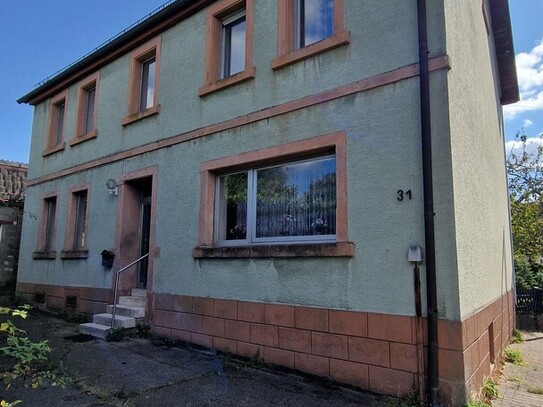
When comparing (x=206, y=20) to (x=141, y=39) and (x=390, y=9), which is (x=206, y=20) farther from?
(x=390, y=9)

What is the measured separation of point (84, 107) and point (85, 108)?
0.04 metres

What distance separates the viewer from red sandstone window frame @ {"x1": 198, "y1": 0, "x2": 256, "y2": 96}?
273 inches

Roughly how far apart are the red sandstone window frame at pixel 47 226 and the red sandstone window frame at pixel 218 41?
612 cm

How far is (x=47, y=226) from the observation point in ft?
38.1

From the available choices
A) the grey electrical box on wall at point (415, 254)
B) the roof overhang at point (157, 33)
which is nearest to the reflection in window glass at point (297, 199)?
the grey electrical box on wall at point (415, 254)

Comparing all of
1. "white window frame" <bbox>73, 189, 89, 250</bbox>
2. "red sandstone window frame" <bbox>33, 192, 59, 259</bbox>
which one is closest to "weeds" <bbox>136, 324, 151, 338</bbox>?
"white window frame" <bbox>73, 189, 89, 250</bbox>

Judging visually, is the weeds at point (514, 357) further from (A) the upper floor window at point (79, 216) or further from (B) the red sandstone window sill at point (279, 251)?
(A) the upper floor window at point (79, 216)

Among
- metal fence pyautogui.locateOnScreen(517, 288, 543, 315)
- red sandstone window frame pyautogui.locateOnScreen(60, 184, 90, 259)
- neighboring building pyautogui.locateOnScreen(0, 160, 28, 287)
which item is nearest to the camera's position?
red sandstone window frame pyautogui.locateOnScreen(60, 184, 90, 259)

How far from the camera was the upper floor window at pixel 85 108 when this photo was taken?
10.4m

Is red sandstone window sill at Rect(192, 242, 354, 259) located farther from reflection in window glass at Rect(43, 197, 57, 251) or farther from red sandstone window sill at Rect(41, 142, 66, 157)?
reflection in window glass at Rect(43, 197, 57, 251)

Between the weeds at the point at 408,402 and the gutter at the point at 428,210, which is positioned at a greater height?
the gutter at the point at 428,210

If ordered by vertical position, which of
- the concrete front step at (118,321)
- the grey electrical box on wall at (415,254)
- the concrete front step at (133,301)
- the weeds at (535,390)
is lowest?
the weeds at (535,390)

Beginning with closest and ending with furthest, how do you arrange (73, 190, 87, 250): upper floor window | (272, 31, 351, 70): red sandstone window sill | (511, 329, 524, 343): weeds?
(272, 31, 351, 70): red sandstone window sill < (511, 329, 524, 343): weeds < (73, 190, 87, 250): upper floor window

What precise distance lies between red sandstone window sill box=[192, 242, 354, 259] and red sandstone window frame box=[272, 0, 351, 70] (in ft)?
8.94
